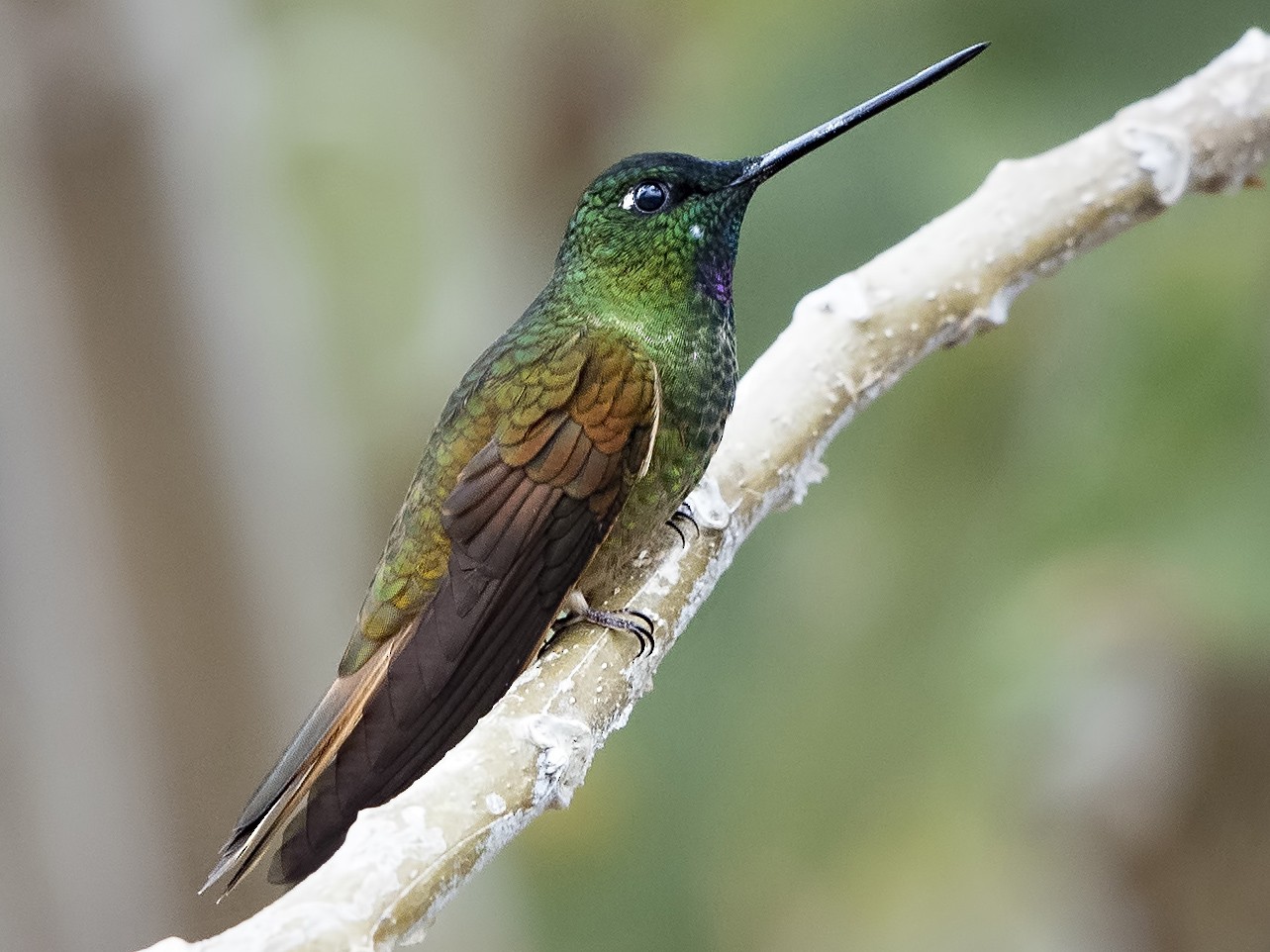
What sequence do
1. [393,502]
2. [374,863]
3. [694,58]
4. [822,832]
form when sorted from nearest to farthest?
[374,863] < [822,832] < [694,58] < [393,502]

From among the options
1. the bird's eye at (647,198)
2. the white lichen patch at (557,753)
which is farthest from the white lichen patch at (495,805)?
the bird's eye at (647,198)

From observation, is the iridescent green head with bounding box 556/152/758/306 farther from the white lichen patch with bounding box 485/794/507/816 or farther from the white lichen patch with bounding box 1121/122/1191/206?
the white lichen patch with bounding box 485/794/507/816

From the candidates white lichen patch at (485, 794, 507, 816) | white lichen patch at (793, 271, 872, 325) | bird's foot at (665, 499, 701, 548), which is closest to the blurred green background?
white lichen patch at (793, 271, 872, 325)

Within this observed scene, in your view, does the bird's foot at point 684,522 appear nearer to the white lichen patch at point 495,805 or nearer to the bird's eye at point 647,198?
the bird's eye at point 647,198

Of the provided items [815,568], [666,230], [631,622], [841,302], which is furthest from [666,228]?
[815,568]

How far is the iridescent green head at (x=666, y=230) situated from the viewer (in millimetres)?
919

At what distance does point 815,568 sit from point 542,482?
0.89 metres

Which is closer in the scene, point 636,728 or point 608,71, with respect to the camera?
point 636,728

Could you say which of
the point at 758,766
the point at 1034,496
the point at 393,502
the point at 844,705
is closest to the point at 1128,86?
the point at 1034,496

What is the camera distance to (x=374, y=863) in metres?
0.54

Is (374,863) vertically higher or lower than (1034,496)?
higher

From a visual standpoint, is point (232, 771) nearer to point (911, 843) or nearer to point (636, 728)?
point (636, 728)

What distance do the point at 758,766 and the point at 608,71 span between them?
3.25 ft

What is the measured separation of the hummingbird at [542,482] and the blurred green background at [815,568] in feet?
1.93
